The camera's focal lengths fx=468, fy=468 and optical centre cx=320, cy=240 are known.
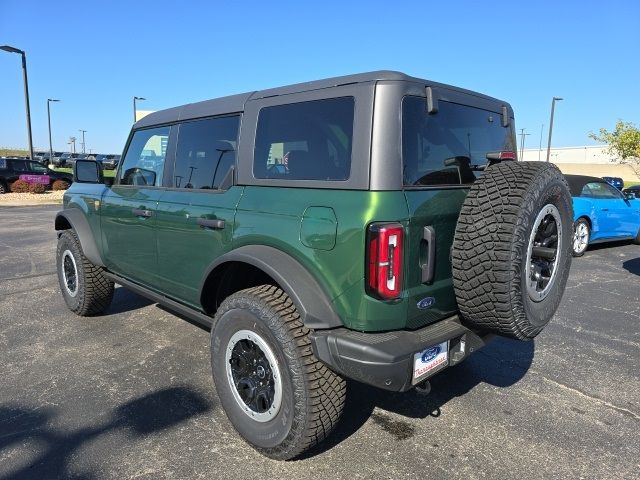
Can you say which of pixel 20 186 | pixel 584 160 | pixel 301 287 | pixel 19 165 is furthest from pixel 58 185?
pixel 584 160

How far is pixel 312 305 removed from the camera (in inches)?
89.0

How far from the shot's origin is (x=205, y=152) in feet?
10.6

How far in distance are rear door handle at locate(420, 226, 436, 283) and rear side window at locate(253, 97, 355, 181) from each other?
0.49 meters

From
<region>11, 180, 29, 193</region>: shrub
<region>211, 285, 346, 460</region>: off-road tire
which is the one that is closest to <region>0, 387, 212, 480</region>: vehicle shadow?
<region>211, 285, 346, 460</region>: off-road tire

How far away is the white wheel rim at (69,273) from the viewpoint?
4.77 metres

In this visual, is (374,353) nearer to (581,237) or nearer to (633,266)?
(633,266)

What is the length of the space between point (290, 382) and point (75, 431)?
141 cm

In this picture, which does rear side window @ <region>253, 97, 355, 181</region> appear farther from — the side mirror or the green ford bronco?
the side mirror

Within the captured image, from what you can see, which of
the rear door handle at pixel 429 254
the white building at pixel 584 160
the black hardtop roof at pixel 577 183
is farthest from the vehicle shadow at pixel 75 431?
the white building at pixel 584 160

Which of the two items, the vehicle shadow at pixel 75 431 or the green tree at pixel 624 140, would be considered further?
the green tree at pixel 624 140

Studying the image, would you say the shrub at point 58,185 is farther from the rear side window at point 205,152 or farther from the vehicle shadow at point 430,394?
the vehicle shadow at point 430,394

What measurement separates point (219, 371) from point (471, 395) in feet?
5.77

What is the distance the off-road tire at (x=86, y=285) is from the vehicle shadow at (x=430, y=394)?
2639mm

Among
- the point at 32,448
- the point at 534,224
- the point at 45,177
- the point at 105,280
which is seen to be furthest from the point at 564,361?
the point at 45,177
